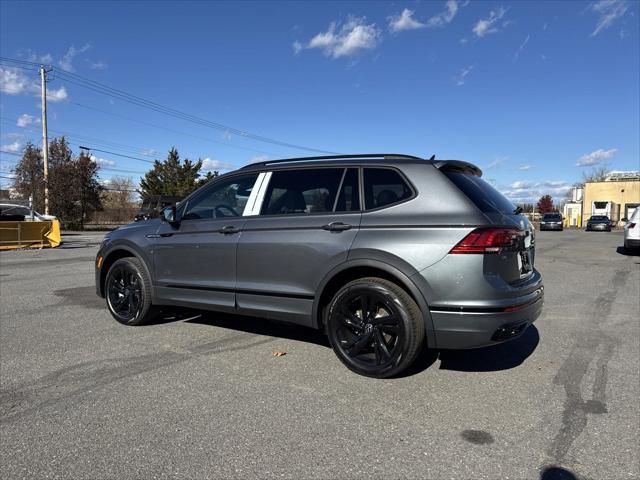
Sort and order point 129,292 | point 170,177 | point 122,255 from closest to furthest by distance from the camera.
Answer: point 129,292, point 122,255, point 170,177

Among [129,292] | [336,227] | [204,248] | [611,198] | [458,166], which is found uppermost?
[611,198]

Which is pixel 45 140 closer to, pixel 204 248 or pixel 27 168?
pixel 27 168

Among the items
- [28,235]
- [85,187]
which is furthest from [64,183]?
[28,235]

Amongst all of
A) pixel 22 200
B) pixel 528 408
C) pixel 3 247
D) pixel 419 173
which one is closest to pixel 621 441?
pixel 528 408

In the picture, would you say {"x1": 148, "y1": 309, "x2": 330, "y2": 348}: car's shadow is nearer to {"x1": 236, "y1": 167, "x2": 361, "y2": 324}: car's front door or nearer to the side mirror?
{"x1": 236, "y1": 167, "x2": 361, "y2": 324}: car's front door

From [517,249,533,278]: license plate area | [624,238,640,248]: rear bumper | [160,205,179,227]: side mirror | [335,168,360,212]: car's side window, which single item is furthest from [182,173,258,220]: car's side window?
[624,238,640,248]: rear bumper

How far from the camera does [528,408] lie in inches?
136

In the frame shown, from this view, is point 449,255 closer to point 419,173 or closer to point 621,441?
point 419,173

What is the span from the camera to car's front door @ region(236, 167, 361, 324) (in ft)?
13.5

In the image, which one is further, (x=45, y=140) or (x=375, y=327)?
(x=45, y=140)

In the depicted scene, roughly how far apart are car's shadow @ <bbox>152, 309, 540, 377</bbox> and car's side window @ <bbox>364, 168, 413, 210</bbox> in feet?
4.75

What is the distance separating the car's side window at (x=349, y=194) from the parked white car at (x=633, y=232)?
45.9 feet

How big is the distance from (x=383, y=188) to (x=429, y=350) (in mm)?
1719

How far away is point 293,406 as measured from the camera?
3.46 metres
